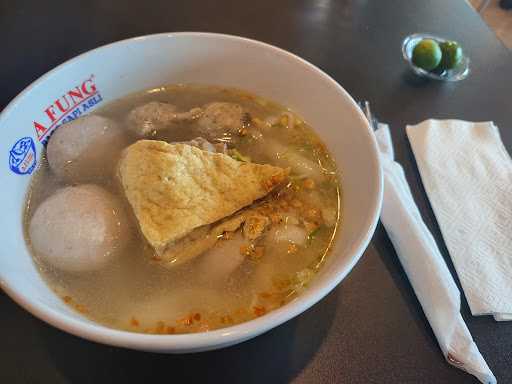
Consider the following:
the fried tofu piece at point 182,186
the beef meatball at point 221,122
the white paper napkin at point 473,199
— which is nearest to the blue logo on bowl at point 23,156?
the fried tofu piece at point 182,186

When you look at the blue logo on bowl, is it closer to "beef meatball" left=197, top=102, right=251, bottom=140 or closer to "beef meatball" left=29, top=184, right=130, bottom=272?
"beef meatball" left=29, top=184, right=130, bottom=272

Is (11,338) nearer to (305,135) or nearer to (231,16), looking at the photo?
(305,135)

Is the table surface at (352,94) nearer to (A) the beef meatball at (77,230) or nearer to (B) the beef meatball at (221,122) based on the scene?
(A) the beef meatball at (77,230)

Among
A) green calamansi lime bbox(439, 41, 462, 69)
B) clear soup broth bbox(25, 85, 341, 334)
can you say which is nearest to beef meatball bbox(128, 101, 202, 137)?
clear soup broth bbox(25, 85, 341, 334)

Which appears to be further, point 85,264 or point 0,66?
point 0,66

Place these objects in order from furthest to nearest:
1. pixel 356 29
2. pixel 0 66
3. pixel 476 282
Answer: pixel 356 29 < pixel 0 66 < pixel 476 282

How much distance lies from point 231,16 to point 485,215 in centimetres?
135

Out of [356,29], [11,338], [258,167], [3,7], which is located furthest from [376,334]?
[3,7]

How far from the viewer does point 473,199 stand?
3.93ft

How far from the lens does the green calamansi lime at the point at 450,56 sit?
61.7 inches

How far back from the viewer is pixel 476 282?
1.02m

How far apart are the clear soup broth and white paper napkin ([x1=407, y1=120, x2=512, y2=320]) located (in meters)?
0.37

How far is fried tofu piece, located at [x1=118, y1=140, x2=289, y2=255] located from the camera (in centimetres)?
93

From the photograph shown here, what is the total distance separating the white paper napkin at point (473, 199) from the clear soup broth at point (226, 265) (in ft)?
1.20
